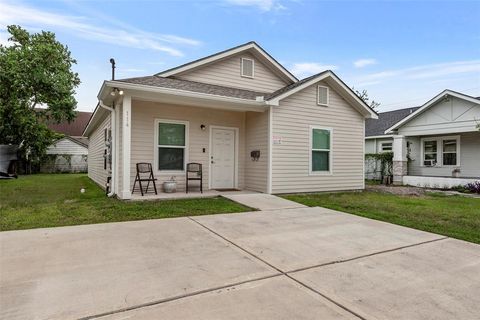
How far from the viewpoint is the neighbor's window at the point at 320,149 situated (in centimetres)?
918

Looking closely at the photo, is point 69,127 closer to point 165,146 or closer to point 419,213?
point 165,146

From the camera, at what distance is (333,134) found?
31.2ft

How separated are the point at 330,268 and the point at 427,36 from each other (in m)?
13.6

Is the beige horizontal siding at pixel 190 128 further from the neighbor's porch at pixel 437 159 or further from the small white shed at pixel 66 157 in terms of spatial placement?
the small white shed at pixel 66 157

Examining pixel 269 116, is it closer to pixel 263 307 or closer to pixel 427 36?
pixel 263 307

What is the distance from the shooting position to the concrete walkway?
6.57 meters

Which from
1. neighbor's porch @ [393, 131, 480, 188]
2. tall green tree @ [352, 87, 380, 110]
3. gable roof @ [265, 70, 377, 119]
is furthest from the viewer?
tall green tree @ [352, 87, 380, 110]

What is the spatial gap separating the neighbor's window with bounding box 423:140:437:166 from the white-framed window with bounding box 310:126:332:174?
803 centimetres

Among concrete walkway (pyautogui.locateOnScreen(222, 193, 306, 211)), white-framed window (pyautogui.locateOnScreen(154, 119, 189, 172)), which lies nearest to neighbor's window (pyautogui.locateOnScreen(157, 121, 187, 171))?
white-framed window (pyautogui.locateOnScreen(154, 119, 189, 172))

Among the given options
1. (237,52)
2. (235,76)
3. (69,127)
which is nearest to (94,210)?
(235,76)

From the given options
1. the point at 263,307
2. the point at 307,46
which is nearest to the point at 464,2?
the point at 307,46

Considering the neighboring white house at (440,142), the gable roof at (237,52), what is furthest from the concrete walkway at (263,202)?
the neighboring white house at (440,142)

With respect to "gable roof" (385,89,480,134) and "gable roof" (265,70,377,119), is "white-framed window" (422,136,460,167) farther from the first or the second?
"gable roof" (265,70,377,119)

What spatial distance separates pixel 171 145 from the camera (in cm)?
823
